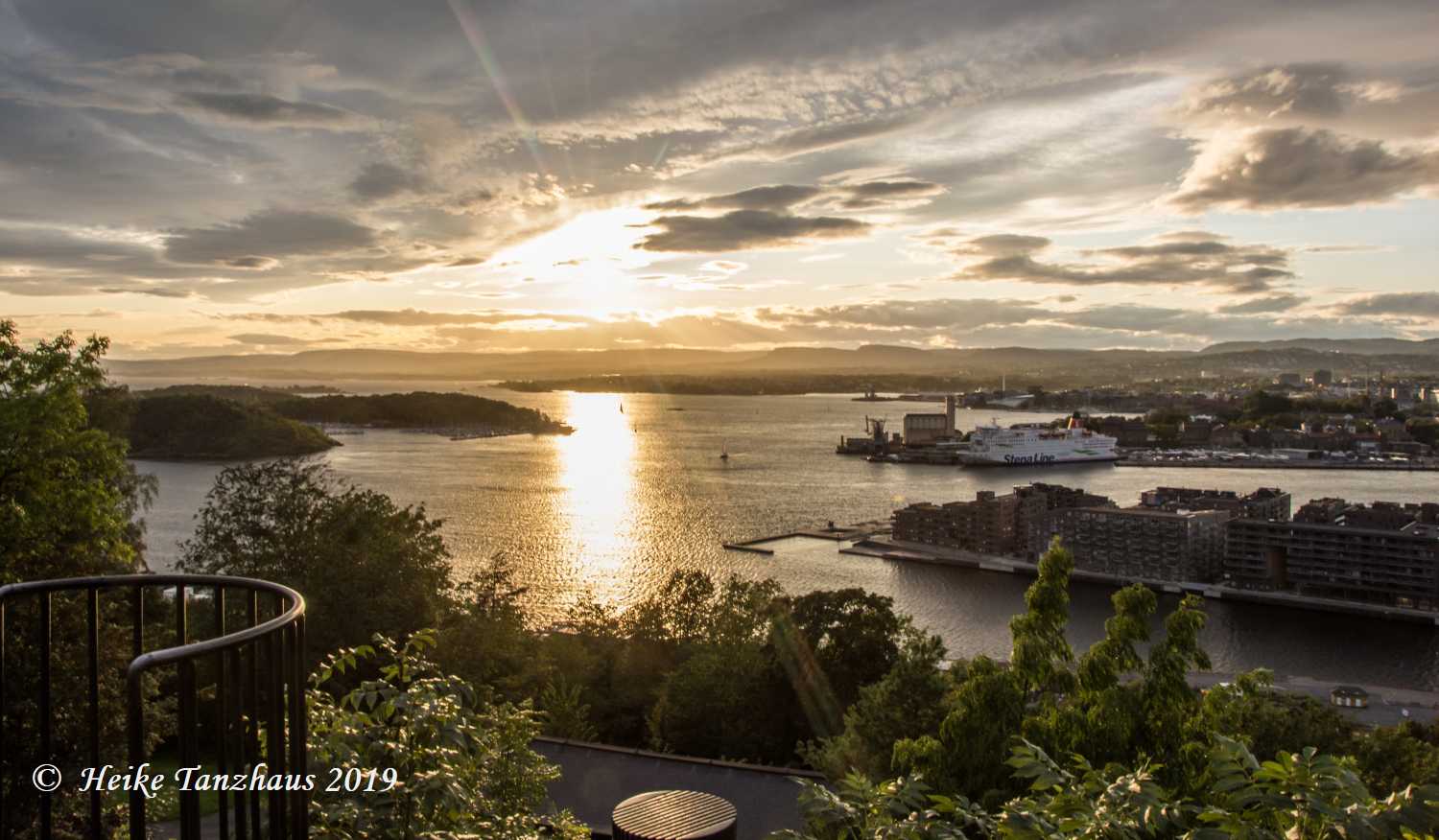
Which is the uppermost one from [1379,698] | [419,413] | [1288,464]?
[419,413]

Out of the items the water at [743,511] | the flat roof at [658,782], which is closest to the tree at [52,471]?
the flat roof at [658,782]

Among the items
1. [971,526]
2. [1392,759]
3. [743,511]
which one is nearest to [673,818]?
[1392,759]

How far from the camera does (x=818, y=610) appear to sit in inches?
383

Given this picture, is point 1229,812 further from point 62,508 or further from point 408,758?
point 62,508

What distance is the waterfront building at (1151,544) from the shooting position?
20.3 m

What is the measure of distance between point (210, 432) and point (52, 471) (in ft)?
119

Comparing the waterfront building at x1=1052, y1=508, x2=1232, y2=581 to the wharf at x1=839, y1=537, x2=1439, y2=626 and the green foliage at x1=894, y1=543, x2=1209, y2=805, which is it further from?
the green foliage at x1=894, y1=543, x2=1209, y2=805

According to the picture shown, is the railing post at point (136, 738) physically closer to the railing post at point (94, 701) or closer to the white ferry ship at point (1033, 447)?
the railing post at point (94, 701)

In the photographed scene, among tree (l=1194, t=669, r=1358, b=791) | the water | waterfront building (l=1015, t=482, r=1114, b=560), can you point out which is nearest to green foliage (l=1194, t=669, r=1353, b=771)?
tree (l=1194, t=669, r=1358, b=791)

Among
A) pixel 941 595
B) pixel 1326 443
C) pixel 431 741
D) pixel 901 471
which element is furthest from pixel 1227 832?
pixel 1326 443

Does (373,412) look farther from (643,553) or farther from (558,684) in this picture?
(558,684)

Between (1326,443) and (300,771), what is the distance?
51103 millimetres

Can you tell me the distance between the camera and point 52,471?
589cm

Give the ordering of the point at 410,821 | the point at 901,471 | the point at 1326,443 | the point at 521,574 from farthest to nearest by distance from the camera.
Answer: the point at 1326,443 < the point at 901,471 < the point at 521,574 < the point at 410,821
